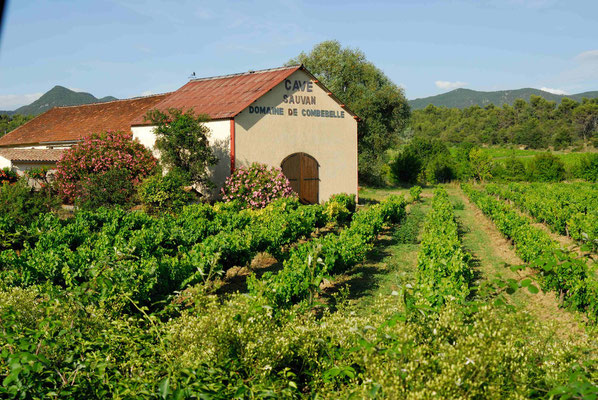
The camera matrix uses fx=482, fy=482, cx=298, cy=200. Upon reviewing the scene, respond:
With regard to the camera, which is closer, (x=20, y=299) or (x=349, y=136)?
(x=20, y=299)

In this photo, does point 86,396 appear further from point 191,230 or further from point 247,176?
point 247,176

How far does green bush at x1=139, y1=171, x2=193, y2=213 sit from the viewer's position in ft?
A: 62.2

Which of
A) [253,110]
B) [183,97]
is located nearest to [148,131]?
[183,97]

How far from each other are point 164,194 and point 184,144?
230cm

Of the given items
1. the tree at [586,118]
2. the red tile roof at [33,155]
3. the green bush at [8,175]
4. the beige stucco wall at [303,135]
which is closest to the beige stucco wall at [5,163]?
the red tile roof at [33,155]

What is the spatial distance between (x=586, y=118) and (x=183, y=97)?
275ft

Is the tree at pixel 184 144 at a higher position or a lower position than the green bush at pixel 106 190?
higher

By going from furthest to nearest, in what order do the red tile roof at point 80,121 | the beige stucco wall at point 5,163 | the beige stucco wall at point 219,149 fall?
the red tile roof at point 80,121, the beige stucco wall at point 5,163, the beige stucco wall at point 219,149

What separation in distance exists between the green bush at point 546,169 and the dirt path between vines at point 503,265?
1914cm

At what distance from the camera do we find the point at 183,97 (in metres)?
25.4

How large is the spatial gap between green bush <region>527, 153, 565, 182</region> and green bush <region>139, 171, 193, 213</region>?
1350 inches

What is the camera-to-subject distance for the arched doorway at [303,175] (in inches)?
882

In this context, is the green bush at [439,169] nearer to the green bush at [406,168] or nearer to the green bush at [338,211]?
the green bush at [406,168]

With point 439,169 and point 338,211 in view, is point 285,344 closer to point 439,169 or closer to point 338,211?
point 338,211
